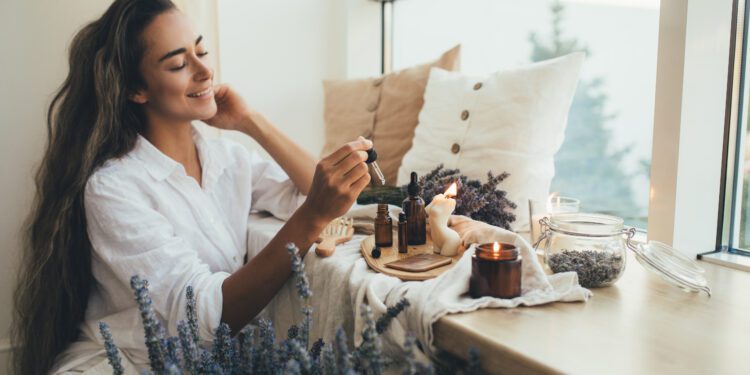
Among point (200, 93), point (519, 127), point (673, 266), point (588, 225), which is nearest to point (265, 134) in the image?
point (200, 93)

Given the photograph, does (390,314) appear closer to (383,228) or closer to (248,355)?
(248,355)

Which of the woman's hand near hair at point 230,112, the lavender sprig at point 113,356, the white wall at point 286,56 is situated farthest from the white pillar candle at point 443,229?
the white wall at point 286,56

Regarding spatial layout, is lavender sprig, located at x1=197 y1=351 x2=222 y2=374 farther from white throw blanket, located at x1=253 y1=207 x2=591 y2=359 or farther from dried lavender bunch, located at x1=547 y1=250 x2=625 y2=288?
dried lavender bunch, located at x1=547 y1=250 x2=625 y2=288

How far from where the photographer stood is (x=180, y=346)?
0.74m

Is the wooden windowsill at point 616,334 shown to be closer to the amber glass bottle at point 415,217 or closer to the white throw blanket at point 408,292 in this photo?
the white throw blanket at point 408,292

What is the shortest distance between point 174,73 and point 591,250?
1.03m

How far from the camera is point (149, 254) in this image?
1068mm

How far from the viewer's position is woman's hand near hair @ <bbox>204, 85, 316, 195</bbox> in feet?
5.03

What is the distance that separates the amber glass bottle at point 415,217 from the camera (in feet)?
3.83

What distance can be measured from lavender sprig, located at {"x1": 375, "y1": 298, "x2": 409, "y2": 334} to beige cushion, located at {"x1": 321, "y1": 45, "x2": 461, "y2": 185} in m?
1.12

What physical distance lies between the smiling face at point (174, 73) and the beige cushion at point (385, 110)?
75 centimetres

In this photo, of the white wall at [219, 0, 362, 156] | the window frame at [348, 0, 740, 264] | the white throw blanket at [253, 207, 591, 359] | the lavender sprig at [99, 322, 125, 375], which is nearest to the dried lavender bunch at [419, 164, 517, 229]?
the white throw blanket at [253, 207, 591, 359]

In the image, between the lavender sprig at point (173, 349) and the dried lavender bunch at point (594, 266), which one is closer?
the lavender sprig at point (173, 349)

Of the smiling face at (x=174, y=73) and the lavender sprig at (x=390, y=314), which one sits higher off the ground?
the smiling face at (x=174, y=73)
